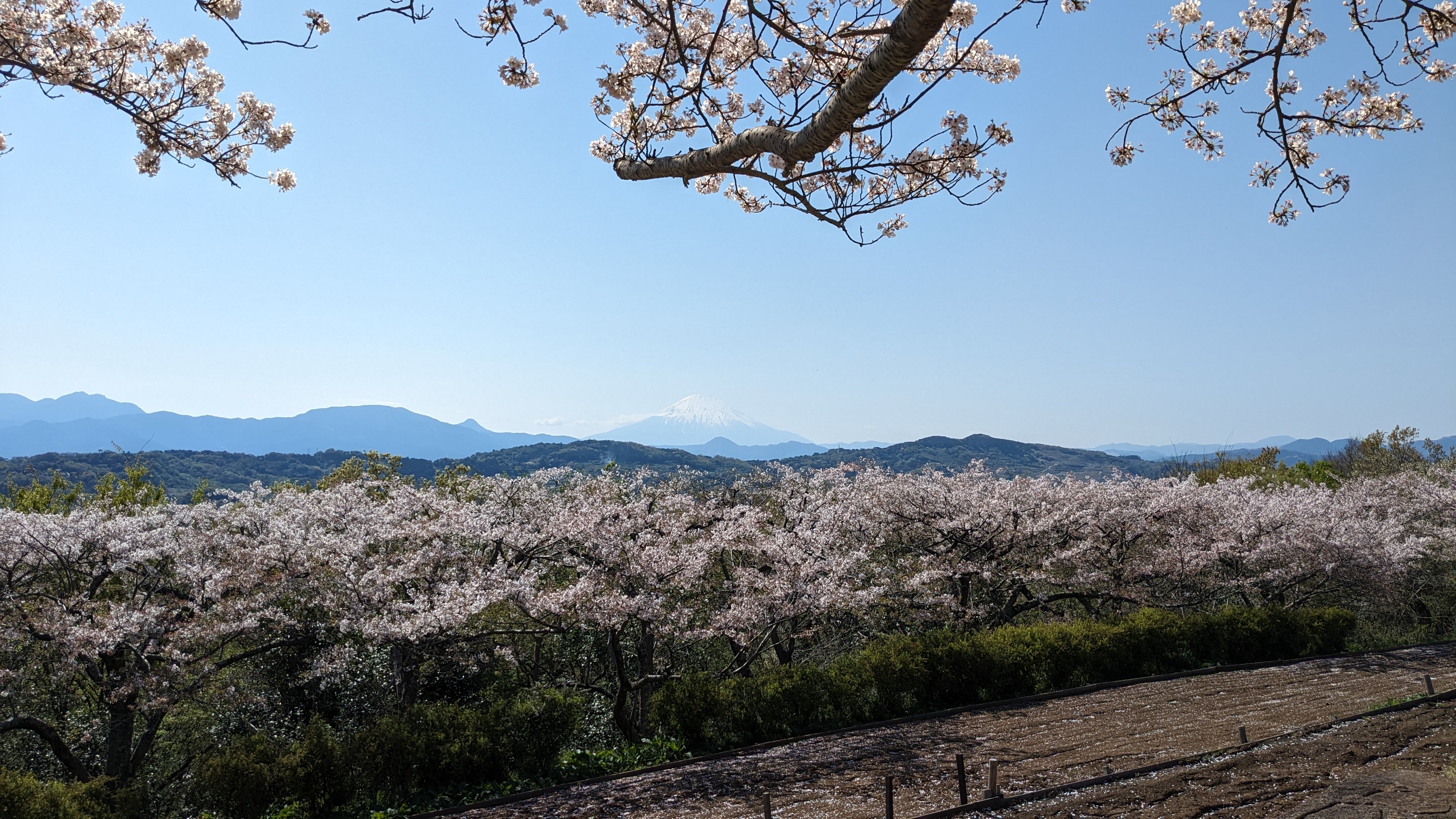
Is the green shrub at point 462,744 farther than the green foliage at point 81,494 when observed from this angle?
No

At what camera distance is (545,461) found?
98.6m

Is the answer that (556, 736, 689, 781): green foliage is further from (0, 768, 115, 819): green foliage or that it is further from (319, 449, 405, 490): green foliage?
(319, 449, 405, 490): green foliage

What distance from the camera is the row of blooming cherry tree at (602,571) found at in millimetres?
10211

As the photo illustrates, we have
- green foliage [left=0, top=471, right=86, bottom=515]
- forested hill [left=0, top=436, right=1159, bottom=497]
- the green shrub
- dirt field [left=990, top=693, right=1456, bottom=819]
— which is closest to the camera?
dirt field [left=990, top=693, right=1456, bottom=819]

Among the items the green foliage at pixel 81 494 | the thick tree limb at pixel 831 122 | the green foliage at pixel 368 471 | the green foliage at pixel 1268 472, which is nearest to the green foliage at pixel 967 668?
the thick tree limb at pixel 831 122

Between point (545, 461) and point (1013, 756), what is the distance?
95.4 meters

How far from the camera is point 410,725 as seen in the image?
8219mm

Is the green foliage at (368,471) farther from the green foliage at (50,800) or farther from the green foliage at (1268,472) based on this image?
the green foliage at (1268,472)

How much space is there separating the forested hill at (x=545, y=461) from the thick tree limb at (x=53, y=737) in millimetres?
53460

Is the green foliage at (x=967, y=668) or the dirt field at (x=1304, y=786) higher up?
the dirt field at (x=1304, y=786)

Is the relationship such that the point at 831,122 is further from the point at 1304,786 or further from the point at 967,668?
the point at 967,668

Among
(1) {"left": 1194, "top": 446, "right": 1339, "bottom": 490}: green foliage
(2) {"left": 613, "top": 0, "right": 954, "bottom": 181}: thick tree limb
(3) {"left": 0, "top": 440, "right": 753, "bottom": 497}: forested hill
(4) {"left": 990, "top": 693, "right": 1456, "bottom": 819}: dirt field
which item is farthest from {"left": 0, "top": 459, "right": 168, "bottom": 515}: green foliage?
(1) {"left": 1194, "top": 446, "right": 1339, "bottom": 490}: green foliage

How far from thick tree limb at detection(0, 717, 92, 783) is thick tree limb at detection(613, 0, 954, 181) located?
12.4m

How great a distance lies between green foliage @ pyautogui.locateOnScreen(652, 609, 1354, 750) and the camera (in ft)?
31.3
